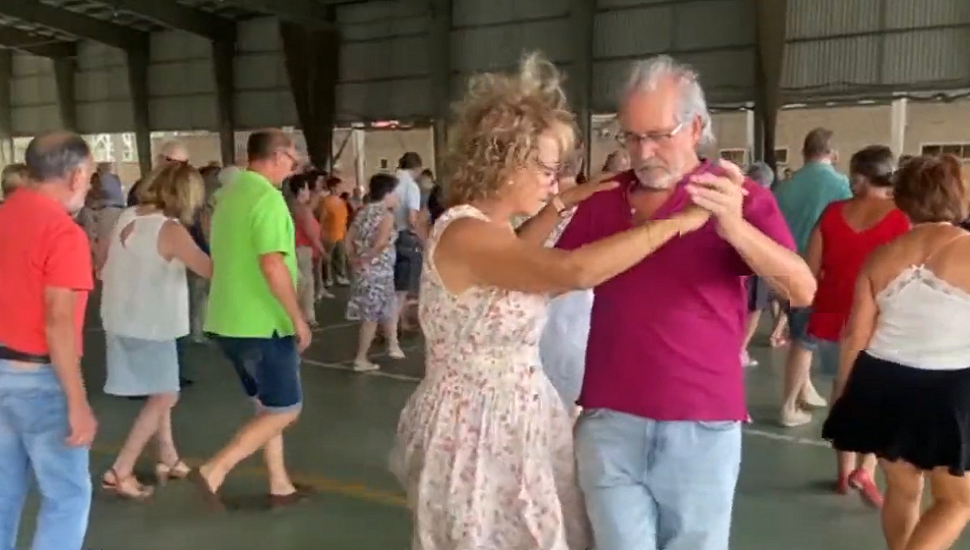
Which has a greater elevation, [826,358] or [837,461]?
[826,358]

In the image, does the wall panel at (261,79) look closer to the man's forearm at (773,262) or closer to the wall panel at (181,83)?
the wall panel at (181,83)

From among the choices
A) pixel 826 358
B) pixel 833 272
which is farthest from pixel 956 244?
pixel 826 358

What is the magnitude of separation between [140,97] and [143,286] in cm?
2005

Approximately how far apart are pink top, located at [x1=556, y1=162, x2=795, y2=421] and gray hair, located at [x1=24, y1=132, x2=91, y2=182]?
5.43 feet

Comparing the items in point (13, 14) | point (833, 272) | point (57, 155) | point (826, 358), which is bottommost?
point (826, 358)

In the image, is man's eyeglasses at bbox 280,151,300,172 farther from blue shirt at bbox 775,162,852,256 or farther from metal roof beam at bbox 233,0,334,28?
metal roof beam at bbox 233,0,334,28

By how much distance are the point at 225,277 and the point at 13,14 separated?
60.5ft

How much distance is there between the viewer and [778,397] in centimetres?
641

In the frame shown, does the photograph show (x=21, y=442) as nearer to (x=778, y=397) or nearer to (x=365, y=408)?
(x=365, y=408)

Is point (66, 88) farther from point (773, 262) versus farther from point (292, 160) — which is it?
point (773, 262)

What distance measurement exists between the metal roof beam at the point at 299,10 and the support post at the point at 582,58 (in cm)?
542

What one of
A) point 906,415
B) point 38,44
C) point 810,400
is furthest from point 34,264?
point 38,44

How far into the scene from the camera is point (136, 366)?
14.4 ft

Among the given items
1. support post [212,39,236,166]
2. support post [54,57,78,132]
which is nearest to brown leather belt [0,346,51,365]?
support post [212,39,236,166]
